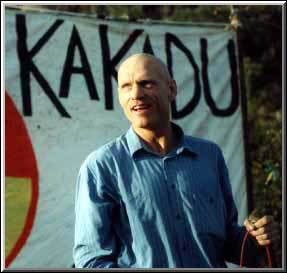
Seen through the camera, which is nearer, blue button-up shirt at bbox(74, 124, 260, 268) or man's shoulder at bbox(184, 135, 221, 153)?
blue button-up shirt at bbox(74, 124, 260, 268)

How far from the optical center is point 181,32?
4414mm

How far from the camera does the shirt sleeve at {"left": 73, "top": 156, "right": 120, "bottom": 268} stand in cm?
178

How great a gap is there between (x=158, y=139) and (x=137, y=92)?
145mm

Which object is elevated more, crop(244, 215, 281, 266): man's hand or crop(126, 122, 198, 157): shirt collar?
crop(126, 122, 198, 157): shirt collar

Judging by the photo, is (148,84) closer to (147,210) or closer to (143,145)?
(143,145)

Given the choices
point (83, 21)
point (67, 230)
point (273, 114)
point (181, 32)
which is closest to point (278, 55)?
point (273, 114)

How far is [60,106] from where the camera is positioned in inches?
157

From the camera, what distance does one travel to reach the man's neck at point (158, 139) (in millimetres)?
1921

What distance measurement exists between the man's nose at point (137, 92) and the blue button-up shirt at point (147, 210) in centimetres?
11

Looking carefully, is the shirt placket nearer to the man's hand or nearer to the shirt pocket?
the shirt pocket

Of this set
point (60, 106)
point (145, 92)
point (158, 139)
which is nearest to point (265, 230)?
point (158, 139)

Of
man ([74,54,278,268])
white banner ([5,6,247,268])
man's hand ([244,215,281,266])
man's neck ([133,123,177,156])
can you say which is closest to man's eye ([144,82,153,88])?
man ([74,54,278,268])

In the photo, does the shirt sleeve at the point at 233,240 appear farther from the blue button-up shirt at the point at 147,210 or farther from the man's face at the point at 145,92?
the man's face at the point at 145,92

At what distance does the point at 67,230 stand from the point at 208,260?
86.0 inches
